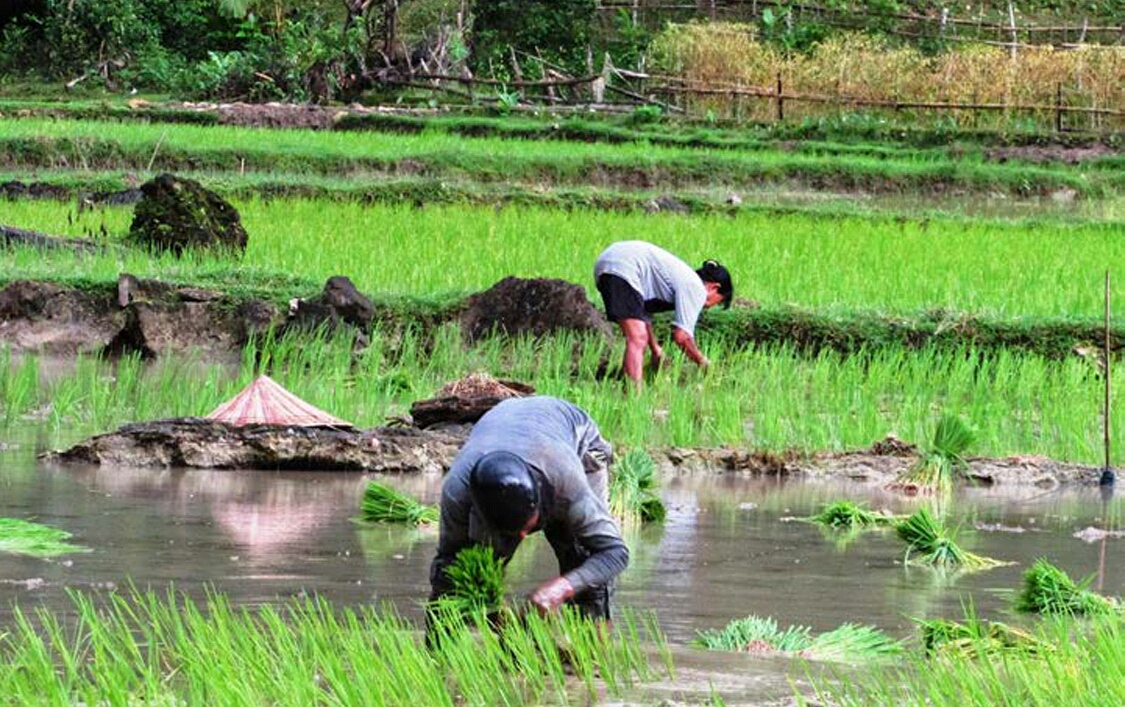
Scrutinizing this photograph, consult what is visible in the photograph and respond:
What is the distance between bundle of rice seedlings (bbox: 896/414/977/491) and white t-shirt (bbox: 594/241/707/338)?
1690 millimetres

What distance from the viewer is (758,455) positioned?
26.5 feet

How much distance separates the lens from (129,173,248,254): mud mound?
1247 centimetres

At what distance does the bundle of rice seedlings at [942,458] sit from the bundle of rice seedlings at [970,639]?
2.73 metres

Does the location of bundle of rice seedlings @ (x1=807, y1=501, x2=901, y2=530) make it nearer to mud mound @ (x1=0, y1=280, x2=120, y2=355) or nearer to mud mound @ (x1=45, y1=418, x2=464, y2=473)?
mud mound @ (x1=45, y1=418, x2=464, y2=473)

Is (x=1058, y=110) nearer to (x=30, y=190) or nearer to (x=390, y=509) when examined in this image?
(x=30, y=190)

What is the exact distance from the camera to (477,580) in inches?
172

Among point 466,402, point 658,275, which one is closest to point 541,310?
point 658,275

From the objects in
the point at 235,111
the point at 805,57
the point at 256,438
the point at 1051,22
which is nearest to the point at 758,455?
the point at 256,438

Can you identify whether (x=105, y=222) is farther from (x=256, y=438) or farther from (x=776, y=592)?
(x=776, y=592)

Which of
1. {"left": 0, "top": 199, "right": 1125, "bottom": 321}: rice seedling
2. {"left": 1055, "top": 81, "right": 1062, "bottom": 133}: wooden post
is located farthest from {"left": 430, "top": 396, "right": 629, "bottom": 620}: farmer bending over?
Answer: {"left": 1055, "top": 81, "right": 1062, "bottom": 133}: wooden post

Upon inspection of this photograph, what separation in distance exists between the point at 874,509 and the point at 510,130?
15.6m

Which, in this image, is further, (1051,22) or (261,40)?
(1051,22)

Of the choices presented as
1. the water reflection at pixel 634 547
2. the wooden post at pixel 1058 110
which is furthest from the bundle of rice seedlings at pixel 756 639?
the wooden post at pixel 1058 110

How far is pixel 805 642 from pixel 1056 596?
786 millimetres
